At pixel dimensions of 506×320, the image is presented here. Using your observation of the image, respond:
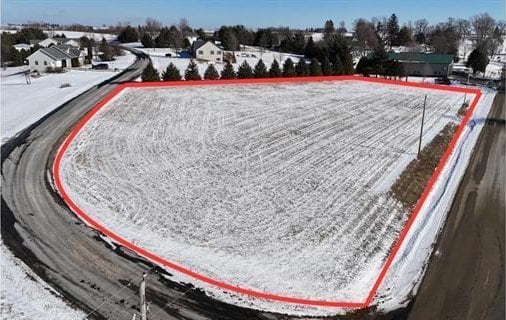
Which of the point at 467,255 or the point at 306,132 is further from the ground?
the point at 306,132

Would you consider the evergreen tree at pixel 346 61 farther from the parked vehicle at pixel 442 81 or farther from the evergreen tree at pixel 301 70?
the parked vehicle at pixel 442 81

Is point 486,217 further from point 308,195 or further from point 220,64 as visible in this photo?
point 220,64

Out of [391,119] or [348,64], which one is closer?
[391,119]

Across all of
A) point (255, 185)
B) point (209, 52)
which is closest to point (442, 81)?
point (209, 52)

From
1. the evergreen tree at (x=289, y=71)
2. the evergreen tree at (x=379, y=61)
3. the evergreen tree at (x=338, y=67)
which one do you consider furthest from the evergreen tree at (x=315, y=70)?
the evergreen tree at (x=379, y=61)

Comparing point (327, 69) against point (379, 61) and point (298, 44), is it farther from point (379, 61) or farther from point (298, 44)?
point (298, 44)

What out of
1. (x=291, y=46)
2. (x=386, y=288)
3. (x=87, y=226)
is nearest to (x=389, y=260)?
(x=386, y=288)
